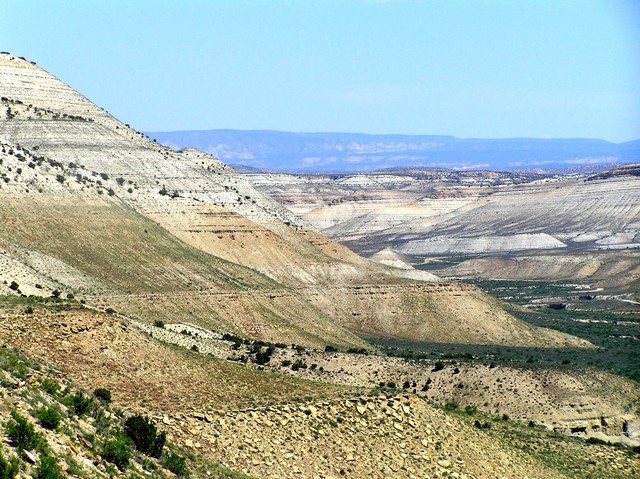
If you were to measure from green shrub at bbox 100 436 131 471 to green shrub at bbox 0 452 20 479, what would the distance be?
4049mm

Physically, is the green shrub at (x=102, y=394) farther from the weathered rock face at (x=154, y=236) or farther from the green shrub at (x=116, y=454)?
the weathered rock face at (x=154, y=236)

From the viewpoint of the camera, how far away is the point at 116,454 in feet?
74.3

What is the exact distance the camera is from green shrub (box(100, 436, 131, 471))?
22500 millimetres

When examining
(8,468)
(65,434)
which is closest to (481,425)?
(65,434)

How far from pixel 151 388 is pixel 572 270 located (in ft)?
439

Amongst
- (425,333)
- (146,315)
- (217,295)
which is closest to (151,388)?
(146,315)

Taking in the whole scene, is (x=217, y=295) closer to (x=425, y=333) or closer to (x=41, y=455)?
(x=425, y=333)

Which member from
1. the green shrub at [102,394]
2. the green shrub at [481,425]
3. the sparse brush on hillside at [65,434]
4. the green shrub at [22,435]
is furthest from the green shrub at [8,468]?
the green shrub at [481,425]

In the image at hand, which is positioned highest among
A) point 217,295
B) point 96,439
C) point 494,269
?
point 96,439

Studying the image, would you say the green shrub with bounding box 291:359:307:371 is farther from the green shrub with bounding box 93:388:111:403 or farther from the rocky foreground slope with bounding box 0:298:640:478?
the green shrub with bounding box 93:388:111:403

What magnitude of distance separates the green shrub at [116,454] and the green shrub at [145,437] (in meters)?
1.57

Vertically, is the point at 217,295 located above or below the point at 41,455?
below

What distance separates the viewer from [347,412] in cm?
3200

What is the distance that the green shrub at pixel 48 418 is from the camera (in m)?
21.8
